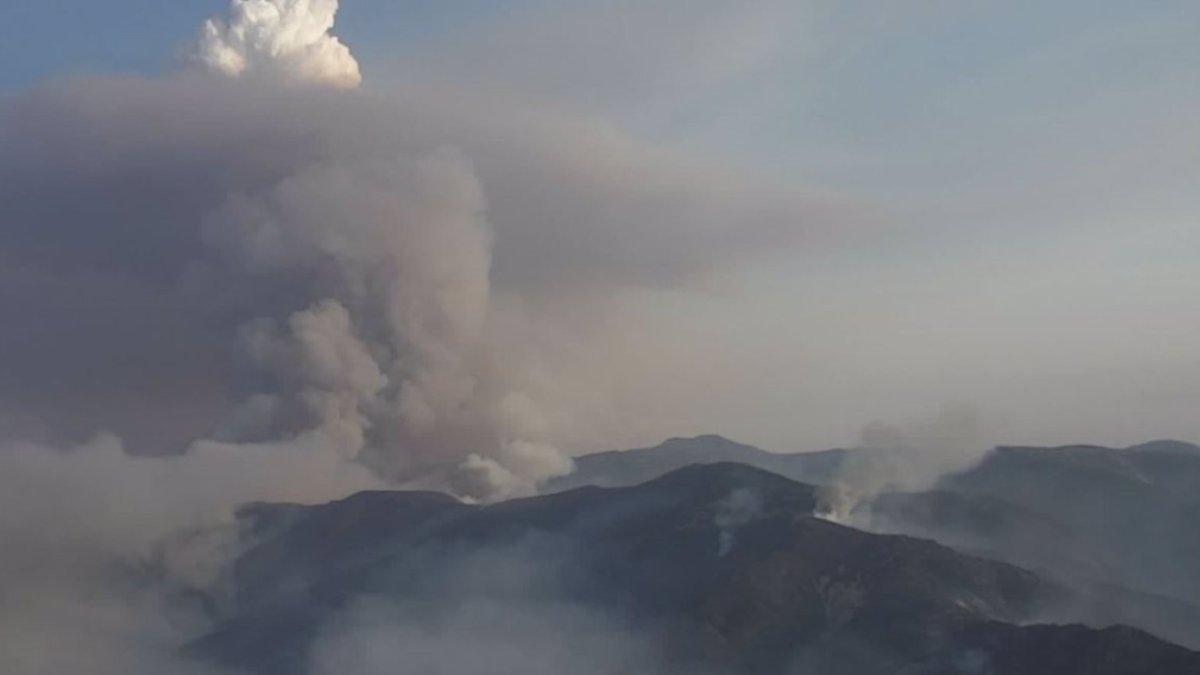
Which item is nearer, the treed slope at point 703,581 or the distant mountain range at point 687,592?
the treed slope at point 703,581

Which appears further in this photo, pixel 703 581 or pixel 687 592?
pixel 703 581

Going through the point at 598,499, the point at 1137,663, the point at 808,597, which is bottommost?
the point at 1137,663

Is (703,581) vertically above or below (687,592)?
above

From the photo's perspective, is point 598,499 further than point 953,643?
Yes

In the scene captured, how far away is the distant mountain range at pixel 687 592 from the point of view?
126312mm

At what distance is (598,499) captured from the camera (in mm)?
183375

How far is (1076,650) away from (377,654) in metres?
66.9

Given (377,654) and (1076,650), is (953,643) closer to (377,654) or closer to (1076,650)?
(1076,650)

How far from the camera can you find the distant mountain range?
12631 cm

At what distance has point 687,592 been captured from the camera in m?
147

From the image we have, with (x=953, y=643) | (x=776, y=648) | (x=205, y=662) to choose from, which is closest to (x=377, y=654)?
(x=205, y=662)

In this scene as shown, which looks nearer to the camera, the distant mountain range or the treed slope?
the treed slope

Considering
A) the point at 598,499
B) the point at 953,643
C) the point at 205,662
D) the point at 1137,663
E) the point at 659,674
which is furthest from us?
the point at 598,499

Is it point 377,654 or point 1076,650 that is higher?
point 377,654
